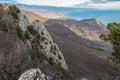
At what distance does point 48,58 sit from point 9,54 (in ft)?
Answer: 106

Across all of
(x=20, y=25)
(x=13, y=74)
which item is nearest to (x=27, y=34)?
(x=20, y=25)

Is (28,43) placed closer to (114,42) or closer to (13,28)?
(13,28)

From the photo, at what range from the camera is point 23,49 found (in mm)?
44531

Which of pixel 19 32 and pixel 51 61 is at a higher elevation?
pixel 19 32

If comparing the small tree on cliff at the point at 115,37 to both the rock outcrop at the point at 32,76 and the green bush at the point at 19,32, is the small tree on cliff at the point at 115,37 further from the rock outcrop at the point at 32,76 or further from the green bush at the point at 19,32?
the rock outcrop at the point at 32,76

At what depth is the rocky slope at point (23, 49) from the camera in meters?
35.8

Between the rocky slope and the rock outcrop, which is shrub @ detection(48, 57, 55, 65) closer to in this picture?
the rocky slope

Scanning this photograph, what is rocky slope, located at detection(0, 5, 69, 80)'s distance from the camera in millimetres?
35812

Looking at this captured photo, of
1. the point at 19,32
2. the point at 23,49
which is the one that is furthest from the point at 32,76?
the point at 19,32

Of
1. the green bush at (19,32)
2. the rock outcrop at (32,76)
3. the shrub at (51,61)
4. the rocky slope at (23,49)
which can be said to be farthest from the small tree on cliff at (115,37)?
the rock outcrop at (32,76)

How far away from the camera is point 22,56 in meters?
40.5

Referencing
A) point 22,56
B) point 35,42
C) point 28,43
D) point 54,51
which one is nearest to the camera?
point 22,56

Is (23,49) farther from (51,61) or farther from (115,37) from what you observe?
(51,61)

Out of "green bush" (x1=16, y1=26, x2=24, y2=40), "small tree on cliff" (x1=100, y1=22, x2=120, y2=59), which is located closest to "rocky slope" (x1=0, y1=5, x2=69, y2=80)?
"green bush" (x1=16, y1=26, x2=24, y2=40)
